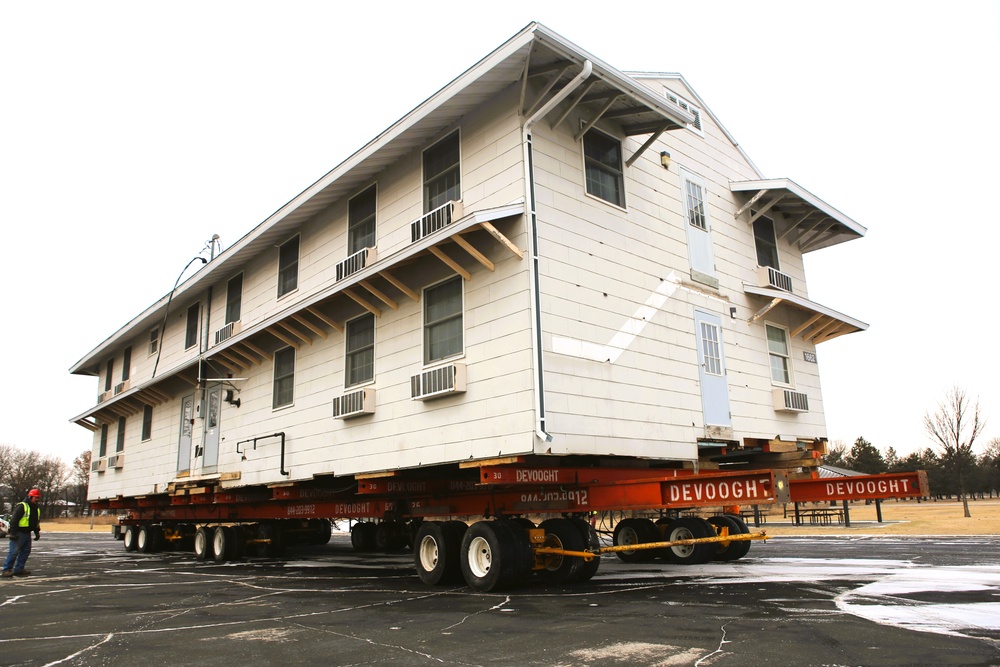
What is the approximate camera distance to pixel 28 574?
15250 mm

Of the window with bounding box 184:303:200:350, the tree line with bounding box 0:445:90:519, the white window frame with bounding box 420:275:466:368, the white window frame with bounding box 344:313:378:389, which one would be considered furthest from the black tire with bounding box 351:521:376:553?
the tree line with bounding box 0:445:90:519

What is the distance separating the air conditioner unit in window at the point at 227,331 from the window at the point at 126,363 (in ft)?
26.8

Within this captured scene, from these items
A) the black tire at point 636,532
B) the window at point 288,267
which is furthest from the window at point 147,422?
the black tire at point 636,532

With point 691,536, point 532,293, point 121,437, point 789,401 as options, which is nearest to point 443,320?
point 532,293

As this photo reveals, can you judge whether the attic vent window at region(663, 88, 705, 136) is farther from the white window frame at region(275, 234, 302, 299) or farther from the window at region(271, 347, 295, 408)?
the window at region(271, 347, 295, 408)

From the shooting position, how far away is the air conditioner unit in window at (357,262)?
13.1 meters

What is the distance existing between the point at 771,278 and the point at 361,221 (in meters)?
8.05

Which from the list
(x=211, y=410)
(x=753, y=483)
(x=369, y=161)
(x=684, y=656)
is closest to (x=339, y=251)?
(x=369, y=161)

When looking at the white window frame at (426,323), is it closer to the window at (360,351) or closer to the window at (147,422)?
the window at (360,351)

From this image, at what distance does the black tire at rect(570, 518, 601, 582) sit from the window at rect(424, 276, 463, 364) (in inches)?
122

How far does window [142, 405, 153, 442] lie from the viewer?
22.2 meters

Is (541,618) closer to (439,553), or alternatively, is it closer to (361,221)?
(439,553)

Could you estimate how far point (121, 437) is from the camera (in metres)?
24.7

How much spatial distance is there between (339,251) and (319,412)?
3.12m
